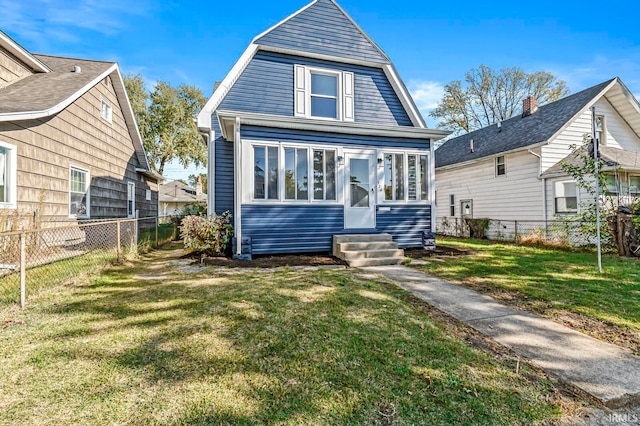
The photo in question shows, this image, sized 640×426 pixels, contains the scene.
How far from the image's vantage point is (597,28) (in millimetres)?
14453

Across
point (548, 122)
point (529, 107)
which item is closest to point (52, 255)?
point (548, 122)

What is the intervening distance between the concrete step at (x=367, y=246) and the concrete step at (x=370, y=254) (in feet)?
0.62

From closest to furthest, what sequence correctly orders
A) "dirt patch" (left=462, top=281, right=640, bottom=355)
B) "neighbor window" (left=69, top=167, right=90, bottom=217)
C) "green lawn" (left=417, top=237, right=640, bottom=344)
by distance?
"dirt patch" (left=462, top=281, right=640, bottom=355) < "green lawn" (left=417, top=237, right=640, bottom=344) < "neighbor window" (left=69, top=167, right=90, bottom=217)

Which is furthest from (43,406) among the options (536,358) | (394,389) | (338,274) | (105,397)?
(338,274)

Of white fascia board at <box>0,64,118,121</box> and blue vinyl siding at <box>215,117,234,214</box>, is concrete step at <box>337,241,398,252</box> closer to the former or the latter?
blue vinyl siding at <box>215,117,234,214</box>

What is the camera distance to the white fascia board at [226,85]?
917cm

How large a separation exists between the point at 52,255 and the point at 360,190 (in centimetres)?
731

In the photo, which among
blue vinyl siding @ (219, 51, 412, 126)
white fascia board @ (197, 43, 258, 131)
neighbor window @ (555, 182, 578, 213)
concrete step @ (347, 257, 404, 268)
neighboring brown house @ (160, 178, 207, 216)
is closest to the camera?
concrete step @ (347, 257, 404, 268)

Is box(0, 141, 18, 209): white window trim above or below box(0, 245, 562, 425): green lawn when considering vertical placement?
above

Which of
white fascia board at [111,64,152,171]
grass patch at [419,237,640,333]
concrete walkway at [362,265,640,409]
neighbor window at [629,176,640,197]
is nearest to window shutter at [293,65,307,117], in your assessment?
grass patch at [419,237,640,333]

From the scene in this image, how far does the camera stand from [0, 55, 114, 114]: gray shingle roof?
6836mm

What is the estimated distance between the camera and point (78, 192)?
9203mm

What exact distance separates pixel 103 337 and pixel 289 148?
5757 millimetres

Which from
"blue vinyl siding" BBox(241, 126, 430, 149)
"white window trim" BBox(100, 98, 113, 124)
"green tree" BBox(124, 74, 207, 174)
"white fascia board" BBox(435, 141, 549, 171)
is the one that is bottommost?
"blue vinyl siding" BBox(241, 126, 430, 149)
